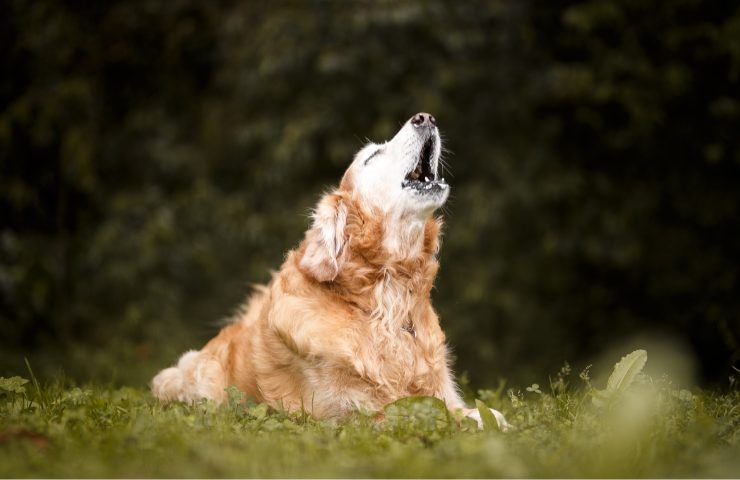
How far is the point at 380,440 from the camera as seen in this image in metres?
2.68

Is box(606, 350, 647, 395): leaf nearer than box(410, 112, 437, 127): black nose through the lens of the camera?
Yes

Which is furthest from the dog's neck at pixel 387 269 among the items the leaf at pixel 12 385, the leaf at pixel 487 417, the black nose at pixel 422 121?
the leaf at pixel 12 385

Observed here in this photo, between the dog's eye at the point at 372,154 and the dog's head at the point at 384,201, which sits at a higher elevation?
the dog's eye at the point at 372,154

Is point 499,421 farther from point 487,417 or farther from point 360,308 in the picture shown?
point 360,308

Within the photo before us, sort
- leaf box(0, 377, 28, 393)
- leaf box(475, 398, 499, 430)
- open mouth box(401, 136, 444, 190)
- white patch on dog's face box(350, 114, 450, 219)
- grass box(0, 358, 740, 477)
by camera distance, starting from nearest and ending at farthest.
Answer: grass box(0, 358, 740, 477) → leaf box(475, 398, 499, 430) → leaf box(0, 377, 28, 393) → white patch on dog's face box(350, 114, 450, 219) → open mouth box(401, 136, 444, 190)

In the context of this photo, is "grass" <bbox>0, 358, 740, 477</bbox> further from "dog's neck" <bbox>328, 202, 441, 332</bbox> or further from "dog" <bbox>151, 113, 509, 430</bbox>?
"dog's neck" <bbox>328, 202, 441, 332</bbox>

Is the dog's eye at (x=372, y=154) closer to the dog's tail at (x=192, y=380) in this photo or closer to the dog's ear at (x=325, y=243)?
the dog's ear at (x=325, y=243)

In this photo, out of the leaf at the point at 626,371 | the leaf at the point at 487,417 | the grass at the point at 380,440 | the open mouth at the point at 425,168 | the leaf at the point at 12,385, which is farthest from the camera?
the open mouth at the point at 425,168

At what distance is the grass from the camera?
2242 mm

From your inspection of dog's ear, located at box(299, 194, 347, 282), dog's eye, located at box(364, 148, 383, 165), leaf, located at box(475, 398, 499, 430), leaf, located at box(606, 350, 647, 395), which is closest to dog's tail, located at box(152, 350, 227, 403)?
dog's ear, located at box(299, 194, 347, 282)

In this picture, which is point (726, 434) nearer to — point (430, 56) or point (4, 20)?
point (430, 56)

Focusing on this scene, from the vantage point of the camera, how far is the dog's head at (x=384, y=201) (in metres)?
3.79

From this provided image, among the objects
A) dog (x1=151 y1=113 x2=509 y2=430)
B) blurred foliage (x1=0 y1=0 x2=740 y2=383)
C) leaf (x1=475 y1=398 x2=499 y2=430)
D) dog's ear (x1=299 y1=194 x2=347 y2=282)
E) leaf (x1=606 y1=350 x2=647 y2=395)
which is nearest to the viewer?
leaf (x1=475 y1=398 x2=499 y2=430)

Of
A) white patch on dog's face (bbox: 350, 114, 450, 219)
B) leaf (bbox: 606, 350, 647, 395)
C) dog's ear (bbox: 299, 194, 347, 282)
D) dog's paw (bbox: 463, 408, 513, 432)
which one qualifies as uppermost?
white patch on dog's face (bbox: 350, 114, 450, 219)
